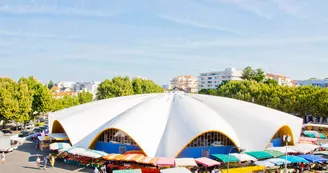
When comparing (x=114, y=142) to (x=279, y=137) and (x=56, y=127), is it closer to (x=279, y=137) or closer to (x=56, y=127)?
(x=56, y=127)

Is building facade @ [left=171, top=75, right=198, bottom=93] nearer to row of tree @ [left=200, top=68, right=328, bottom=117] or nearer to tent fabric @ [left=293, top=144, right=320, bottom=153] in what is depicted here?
row of tree @ [left=200, top=68, right=328, bottom=117]

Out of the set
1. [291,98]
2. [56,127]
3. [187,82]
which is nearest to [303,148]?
[56,127]

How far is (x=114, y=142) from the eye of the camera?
28.5 meters

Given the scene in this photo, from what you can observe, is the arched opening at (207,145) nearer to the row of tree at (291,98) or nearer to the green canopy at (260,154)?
the green canopy at (260,154)

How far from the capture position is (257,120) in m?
30.1

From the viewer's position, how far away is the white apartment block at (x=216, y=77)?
5089 inches

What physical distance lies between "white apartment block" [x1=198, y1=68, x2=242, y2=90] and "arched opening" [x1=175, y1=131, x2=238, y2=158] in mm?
103569

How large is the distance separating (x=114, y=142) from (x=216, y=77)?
10976 cm

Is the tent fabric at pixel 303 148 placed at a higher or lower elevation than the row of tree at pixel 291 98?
lower

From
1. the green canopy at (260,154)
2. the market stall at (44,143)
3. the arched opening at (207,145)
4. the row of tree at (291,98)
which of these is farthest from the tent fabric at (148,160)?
the row of tree at (291,98)

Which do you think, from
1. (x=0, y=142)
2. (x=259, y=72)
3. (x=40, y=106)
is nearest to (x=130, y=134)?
(x=0, y=142)

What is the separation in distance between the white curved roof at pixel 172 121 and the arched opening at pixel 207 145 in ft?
2.48

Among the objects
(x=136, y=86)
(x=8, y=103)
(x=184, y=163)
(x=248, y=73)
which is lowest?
(x=184, y=163)

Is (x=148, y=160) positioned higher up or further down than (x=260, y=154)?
further down
